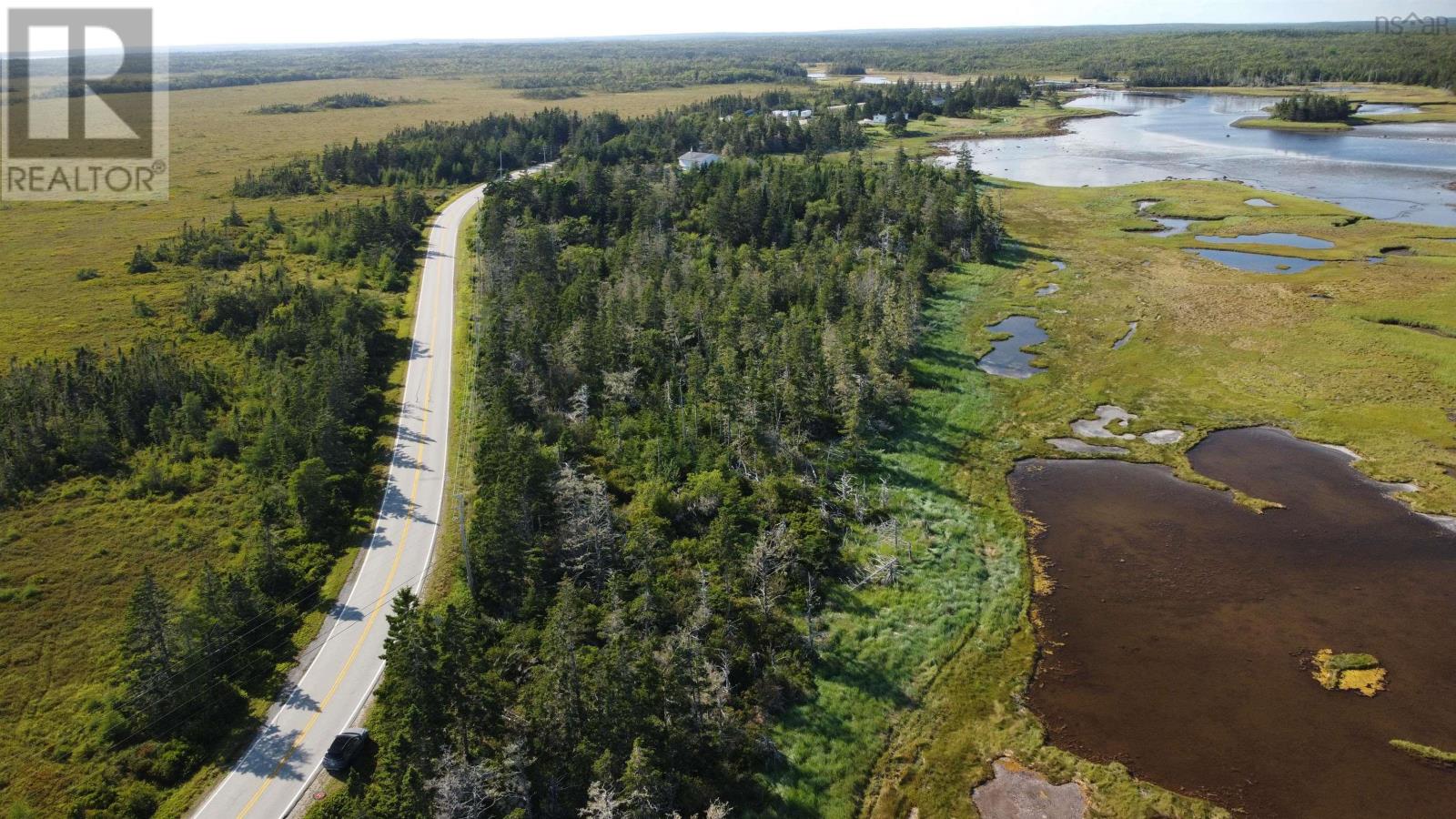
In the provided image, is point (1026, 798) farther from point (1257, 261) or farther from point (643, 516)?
point (1257, 261)

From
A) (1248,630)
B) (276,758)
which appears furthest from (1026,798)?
(276,758)

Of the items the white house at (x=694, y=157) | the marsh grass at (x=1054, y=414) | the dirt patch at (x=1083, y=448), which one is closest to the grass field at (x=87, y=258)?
the white house at (x=694, y=157)

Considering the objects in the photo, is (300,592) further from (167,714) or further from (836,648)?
(836,648)

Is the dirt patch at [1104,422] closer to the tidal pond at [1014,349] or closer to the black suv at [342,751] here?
the tidal pond at [1014,349]

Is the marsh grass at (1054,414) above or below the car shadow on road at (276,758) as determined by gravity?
above

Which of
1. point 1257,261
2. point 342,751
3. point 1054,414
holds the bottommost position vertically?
point 342,751

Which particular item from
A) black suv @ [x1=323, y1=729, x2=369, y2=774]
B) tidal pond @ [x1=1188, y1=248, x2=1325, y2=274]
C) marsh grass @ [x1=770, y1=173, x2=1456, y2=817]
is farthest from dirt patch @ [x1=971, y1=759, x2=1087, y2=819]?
tidal pond @ [x1=1188, y1=248, x2=1325, y2=274]
